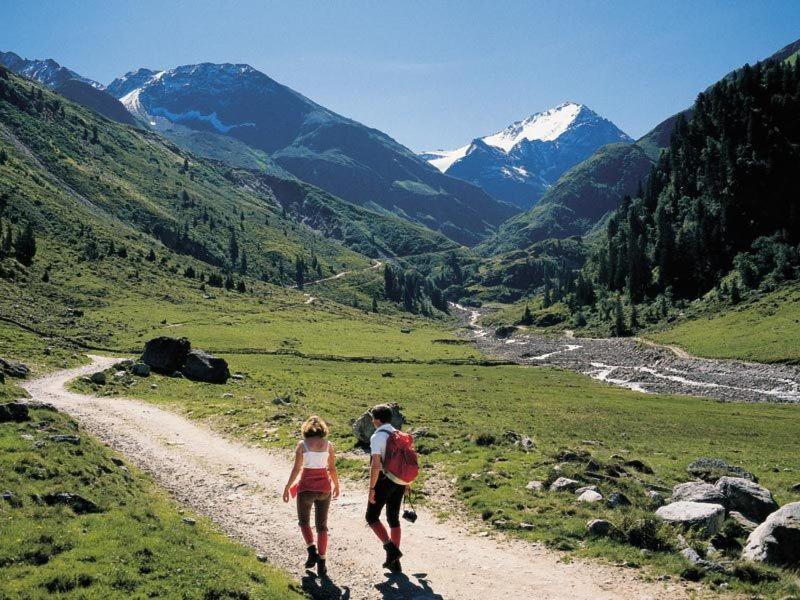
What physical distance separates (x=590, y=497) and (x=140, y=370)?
4457 cm

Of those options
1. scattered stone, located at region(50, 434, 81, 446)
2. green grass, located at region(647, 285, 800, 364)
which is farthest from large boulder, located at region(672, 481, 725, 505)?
green grass, located at region(647, 285, 800, 364)

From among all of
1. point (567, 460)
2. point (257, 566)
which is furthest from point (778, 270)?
point (257, 566)

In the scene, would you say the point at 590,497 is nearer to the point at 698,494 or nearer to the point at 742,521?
the point at 698,494

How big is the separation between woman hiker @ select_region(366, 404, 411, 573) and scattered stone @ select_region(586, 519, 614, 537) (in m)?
6.45

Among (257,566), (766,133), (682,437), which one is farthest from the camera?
(766,133)

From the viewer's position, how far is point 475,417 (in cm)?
4781

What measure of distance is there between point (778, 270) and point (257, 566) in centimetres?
14844

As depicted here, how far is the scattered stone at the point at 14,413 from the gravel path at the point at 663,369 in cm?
7730

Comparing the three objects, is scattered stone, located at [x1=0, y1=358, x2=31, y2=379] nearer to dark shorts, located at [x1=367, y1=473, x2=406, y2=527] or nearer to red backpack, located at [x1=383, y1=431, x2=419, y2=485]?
dark shorts, located at [x1=367, y1=473, x2=406, y2=527]

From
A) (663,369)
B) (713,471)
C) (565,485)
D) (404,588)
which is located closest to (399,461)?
(404,588)

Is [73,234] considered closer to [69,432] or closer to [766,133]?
[69,432]

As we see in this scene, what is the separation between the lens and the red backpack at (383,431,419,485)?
533 inches

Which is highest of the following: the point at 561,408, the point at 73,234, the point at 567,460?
the point at 73,234

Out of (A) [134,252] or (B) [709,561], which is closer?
(B) [709,561]
